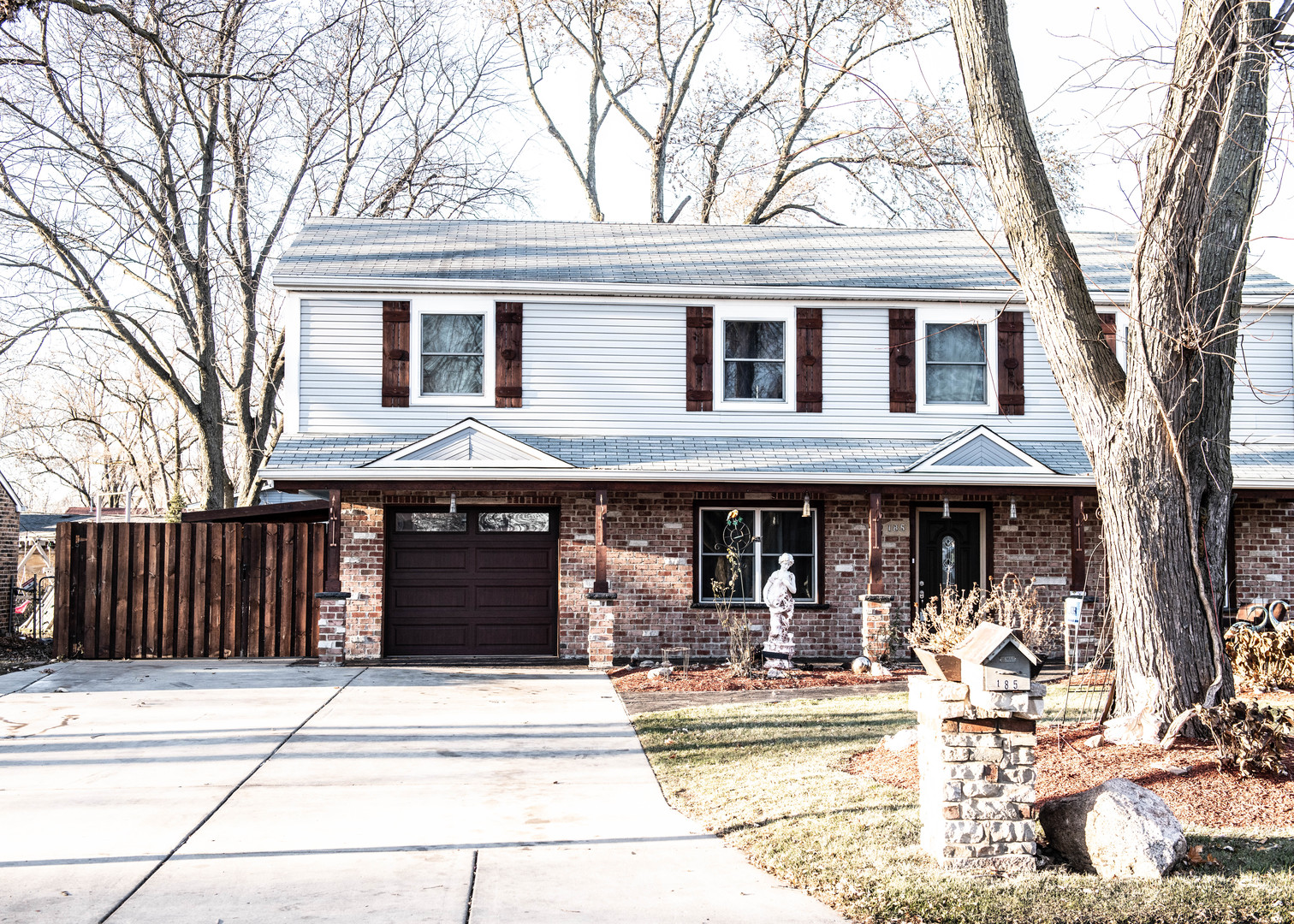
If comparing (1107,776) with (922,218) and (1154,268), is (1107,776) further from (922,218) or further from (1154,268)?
(922,218)

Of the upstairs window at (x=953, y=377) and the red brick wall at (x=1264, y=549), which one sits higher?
the upstairs window at (x=953, y=377)

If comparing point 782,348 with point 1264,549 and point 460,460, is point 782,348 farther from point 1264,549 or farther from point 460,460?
point 1264,549

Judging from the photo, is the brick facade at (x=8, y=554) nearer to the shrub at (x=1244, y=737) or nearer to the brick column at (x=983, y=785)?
the brick column at (x=983, y=785)

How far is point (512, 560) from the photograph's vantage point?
1556 cm

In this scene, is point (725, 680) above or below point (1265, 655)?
below

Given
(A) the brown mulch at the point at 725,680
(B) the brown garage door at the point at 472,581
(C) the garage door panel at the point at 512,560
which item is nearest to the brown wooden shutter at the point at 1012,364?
(A) the brown mulch at the point at 725,680

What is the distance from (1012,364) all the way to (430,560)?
29.9 ft

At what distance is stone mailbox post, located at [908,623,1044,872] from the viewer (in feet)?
18.0

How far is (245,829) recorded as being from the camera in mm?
6469

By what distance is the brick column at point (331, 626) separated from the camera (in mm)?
14477

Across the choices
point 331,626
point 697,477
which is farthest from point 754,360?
point 331,626

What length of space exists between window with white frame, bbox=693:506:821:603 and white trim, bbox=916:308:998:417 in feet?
7.97

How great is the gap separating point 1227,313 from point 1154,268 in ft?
2.01

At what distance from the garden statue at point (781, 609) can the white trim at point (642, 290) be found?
4249 mm
